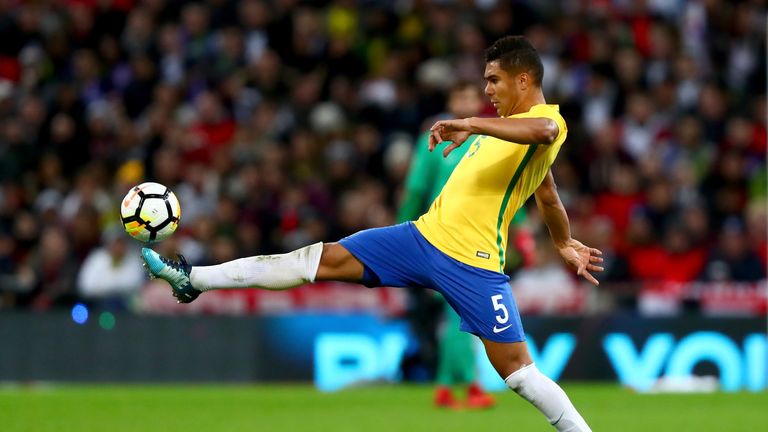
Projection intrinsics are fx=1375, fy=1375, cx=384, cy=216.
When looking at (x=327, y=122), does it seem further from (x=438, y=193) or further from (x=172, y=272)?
(x=172, y=272)

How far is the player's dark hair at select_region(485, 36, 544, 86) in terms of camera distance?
677cm

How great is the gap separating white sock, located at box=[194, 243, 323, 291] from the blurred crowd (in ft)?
25.2

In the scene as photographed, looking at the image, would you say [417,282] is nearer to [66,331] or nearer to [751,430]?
[751,430]

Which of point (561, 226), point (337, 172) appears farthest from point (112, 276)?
point (561, 226)

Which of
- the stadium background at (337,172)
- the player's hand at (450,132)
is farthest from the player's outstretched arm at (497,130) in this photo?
the stadium background at (337,172)

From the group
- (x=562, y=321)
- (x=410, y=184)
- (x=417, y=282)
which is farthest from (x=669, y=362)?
(x=417, y=282)

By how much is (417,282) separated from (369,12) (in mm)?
12180

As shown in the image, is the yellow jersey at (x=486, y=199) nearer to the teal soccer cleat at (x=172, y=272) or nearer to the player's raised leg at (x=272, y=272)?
the player's raised leg at (x=272, y=272)

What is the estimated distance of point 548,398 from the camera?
6.56 m

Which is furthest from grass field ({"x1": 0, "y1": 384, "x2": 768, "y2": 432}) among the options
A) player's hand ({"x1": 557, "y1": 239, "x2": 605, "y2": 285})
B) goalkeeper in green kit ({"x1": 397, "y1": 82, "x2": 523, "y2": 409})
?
player's hand ({"x1": 557, "y1": 239, "x2": 605, "y2": 285})

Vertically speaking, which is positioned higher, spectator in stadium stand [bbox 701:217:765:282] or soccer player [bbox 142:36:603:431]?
soccer player [bbox 142:36:603:431]

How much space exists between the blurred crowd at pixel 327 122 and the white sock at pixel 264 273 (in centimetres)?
769

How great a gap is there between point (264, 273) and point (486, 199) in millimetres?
1159

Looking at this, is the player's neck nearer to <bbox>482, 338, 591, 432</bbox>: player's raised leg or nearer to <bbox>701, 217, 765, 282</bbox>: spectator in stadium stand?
<bbox>482, 338, 591, 432</bbox>: player's raised leg
